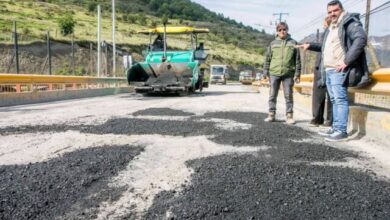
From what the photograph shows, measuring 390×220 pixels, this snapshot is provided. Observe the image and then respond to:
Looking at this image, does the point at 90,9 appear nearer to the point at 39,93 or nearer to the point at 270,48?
the point at 39,93

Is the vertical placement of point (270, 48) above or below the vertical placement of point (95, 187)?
above

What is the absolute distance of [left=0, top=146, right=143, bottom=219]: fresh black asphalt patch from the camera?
9.17ft

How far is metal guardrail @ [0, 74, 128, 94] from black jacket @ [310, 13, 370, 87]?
9.60 m

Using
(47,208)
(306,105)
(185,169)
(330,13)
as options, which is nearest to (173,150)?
(185,169)

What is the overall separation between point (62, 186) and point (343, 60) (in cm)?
423

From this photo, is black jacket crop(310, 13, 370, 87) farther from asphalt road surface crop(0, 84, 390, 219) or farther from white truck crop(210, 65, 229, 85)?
white truck crop(210, 65, 229, 85)

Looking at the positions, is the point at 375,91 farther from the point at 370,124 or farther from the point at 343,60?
the point at 343,60

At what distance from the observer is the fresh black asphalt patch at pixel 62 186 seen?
2.79m

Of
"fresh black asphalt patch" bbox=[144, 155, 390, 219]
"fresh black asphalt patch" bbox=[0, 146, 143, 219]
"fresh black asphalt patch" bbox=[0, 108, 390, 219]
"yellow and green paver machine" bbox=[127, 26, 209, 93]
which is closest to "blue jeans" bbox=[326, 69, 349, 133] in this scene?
"fresh black asphalt patch" bbox=[0, 108, 390, 219]

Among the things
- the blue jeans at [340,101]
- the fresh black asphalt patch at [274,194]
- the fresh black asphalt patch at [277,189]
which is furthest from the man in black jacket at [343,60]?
the fresh black asphalt patch at [274,194]

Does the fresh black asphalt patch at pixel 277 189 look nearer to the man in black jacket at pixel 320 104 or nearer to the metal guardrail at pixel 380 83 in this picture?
the metal guardrail at pixel 380 83

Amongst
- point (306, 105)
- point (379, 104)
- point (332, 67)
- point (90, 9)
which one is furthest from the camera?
point (90, 9)

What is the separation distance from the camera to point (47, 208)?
2836mm

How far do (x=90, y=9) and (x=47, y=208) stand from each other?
341 feet
